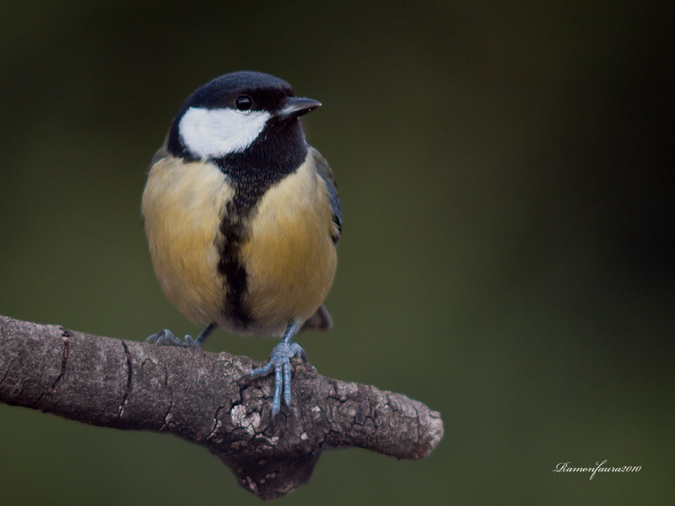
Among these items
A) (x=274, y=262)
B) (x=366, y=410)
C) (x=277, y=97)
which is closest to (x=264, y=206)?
(x=274, y=262)

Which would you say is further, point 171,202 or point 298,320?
point 298,320

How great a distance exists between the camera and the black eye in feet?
4.74

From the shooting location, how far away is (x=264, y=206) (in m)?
1.40

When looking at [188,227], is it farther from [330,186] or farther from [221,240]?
[330,186]

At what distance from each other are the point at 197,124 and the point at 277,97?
7.0 inches

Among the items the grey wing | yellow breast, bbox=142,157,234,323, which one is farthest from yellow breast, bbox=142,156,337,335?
the grey wing

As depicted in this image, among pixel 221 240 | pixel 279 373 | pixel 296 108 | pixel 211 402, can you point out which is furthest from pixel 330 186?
pixel 211 402

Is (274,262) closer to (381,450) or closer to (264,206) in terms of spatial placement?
(264,206)

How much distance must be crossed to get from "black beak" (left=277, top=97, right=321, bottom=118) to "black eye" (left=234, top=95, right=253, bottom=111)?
6 centimetres

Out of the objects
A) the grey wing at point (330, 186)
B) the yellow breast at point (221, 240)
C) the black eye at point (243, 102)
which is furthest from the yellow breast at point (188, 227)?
the grey wing at point (330, 186)

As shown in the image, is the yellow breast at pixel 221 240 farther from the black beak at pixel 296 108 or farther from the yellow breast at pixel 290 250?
the black beak at pixel 296 108

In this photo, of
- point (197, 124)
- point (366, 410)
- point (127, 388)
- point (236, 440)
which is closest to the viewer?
point (127, 388)

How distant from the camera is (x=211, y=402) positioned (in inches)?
47.1

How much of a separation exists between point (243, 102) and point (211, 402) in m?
0.61
